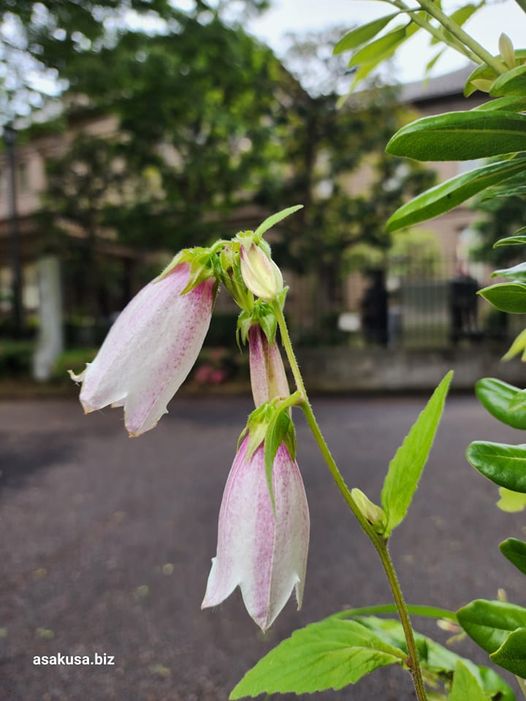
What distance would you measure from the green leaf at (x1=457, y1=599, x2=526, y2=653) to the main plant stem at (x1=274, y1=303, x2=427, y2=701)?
88 mm

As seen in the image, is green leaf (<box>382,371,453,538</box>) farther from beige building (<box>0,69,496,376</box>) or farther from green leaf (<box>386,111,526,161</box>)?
beige building (<box>0,69,496,376</box>)

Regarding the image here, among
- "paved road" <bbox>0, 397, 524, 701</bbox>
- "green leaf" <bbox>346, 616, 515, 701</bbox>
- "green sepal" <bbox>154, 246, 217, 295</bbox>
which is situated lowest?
"paved road" <bbox>0, 397, 524, 701</bbox>

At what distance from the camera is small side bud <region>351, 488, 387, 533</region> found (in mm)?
557

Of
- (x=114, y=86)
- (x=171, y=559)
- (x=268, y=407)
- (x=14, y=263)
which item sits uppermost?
(x=114, y=86)

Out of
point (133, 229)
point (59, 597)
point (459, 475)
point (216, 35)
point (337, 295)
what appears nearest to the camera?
point (59, 597)

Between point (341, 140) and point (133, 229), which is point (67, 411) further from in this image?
point (341, 140)

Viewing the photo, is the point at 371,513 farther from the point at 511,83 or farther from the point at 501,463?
the point at 511,83

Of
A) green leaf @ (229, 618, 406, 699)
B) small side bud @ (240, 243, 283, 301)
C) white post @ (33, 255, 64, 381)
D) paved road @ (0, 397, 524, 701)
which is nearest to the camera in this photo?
small side bud @ (240, 243, 283, 301)

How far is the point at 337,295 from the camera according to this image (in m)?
9.93

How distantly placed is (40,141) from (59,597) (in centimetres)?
1582

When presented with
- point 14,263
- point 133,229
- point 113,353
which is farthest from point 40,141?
point 113,353

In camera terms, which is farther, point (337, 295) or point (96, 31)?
point (337, 295)

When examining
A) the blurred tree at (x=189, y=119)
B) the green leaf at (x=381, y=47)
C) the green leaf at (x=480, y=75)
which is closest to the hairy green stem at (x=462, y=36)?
the green leaf at (x=480, y=75)

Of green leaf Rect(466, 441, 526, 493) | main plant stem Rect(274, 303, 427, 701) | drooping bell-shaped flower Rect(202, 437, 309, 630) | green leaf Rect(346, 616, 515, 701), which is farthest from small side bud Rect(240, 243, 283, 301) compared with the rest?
green leaf Rect(346, 616, 515, 701)
